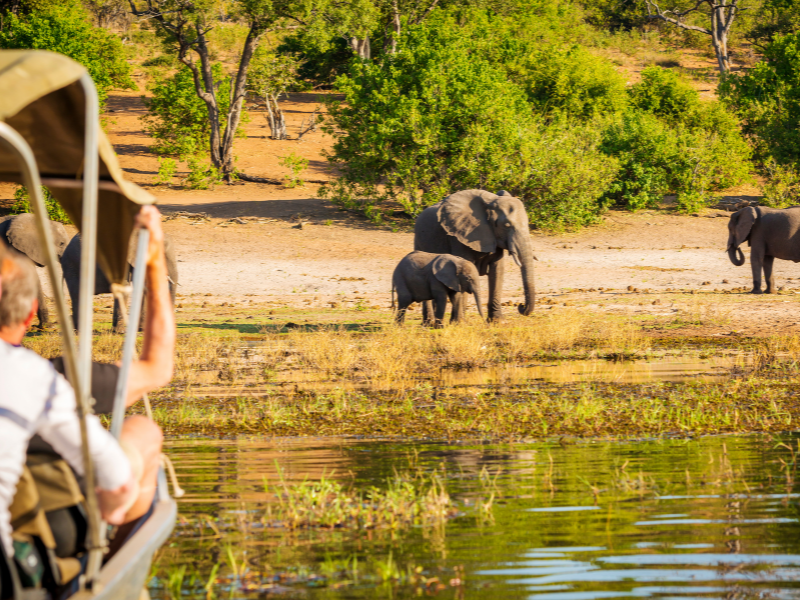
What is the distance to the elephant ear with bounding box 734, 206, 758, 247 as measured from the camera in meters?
20.2

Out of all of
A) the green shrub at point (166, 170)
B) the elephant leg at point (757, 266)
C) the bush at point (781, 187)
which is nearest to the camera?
the elephant leg at point (757, 266)

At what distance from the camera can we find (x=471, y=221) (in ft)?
53.4

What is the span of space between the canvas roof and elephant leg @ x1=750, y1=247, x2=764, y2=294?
16.3m

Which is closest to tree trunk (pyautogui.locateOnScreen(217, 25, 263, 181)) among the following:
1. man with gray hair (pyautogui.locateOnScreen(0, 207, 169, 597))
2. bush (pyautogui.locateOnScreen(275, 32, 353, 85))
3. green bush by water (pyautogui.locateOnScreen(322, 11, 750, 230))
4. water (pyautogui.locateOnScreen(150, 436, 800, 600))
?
green bush by water (pyautogui.locateOnScreen(322, 11, 750, 230))

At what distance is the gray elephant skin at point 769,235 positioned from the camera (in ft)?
64.9

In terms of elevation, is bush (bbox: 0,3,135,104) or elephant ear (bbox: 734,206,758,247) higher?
bush (bbox: 0,3,135,104)

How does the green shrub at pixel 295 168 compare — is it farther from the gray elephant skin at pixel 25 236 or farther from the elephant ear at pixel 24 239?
the elephant ear at pixel 24 239

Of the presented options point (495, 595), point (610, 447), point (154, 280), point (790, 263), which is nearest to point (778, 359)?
point (610, 447)

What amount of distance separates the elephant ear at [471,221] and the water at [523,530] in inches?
336

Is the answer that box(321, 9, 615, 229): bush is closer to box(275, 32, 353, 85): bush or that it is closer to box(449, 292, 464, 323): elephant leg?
box(449, 292, 464, 323): elephant leg

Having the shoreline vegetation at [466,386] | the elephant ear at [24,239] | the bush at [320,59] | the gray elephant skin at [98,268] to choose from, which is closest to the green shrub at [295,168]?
the bush at [320,59]

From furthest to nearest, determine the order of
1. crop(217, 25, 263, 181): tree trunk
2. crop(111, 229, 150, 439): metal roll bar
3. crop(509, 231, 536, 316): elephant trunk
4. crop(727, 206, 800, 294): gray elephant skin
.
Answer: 1. crop(217, 25, 263, 181): tree trunk
2. crop(727, 206, 800, 294): gray elephant skin
3. crop(509, 231, 536, 316): elephant trunk
4. crop(111, 229, 150, 439): metal roll bar

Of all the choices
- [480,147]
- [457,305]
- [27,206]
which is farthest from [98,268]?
[27,206]

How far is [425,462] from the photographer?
23.6 ft
